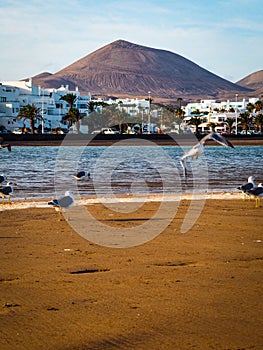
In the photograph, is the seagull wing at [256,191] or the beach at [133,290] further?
the seagull wing at [256,191]

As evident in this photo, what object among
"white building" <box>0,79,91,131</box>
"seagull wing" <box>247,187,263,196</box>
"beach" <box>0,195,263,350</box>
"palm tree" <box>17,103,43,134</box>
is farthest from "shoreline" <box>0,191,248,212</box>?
"white building" <box>0,79,91,131</box>

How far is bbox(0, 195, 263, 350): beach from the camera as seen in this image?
6508 millimetres

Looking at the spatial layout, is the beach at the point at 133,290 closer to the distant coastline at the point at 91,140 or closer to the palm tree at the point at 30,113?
the distant coastline at the point at 91,140

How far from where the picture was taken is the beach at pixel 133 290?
6.51m

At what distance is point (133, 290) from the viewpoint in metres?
8.23

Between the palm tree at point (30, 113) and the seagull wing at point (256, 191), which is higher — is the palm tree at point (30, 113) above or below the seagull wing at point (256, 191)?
above

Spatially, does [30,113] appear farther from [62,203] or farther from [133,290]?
[133,290]

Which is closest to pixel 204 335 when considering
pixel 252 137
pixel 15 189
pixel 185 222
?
pixel 185 222

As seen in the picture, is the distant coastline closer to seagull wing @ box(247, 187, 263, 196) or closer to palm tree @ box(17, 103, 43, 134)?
palm tree @ box(17, 103, 43, 134)

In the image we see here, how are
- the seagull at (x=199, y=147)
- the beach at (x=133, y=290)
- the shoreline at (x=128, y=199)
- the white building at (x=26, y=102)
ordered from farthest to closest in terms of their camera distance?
the white building at (x=26, y=102)
the shoreline at (x=128, y=199)
the seagull at (x=199, y=147)
the beach at (x=133, y=290)

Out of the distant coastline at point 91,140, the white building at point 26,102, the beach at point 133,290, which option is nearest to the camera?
the beach at point 133,290

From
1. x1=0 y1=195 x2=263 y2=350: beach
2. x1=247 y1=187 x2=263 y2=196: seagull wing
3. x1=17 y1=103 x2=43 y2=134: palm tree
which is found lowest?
x1=0 y1=195 x2=263 y2=350: beach

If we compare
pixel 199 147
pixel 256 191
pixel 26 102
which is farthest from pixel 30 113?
pixel 199 147

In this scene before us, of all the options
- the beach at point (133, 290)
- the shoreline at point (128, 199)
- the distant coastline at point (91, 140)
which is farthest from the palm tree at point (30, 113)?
the beach at point (133, 290)
